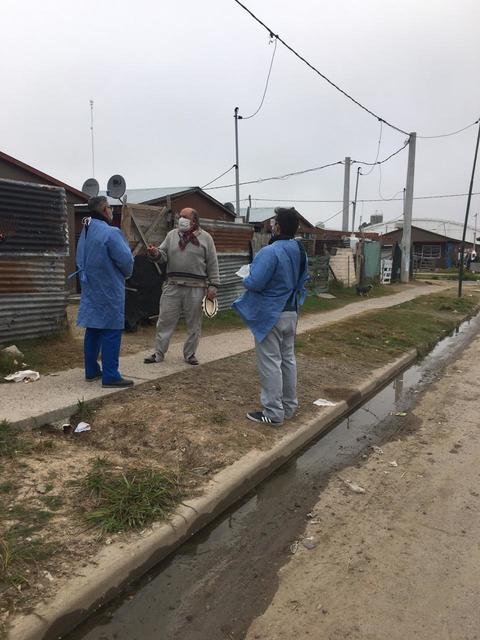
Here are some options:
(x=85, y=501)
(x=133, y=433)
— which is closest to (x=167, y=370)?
(x=133, y=433)

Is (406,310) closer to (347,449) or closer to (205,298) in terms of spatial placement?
(205,298)

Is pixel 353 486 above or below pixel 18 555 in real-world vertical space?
below

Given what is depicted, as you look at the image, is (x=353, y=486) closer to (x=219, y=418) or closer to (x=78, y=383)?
(x=219, y=418)

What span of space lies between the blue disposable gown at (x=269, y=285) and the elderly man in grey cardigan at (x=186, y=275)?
1.75 m

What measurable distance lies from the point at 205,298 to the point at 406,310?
9278 millimetres

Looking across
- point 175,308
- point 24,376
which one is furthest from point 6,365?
point 175,308

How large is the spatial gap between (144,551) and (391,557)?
138 cm

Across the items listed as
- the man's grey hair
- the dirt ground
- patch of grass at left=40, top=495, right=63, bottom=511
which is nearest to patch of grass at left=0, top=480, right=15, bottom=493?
the dirt ground

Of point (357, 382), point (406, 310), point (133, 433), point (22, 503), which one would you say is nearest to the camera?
point (22, 503)

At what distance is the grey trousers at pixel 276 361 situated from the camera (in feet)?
15.4

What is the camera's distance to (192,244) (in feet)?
20.9

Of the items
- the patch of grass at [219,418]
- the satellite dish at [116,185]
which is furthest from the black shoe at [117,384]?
the satellite dish at [116,185]

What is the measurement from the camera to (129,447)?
4.08 m

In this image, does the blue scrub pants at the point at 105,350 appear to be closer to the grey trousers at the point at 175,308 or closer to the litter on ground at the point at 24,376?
the litter on ground at the point at 24,376
